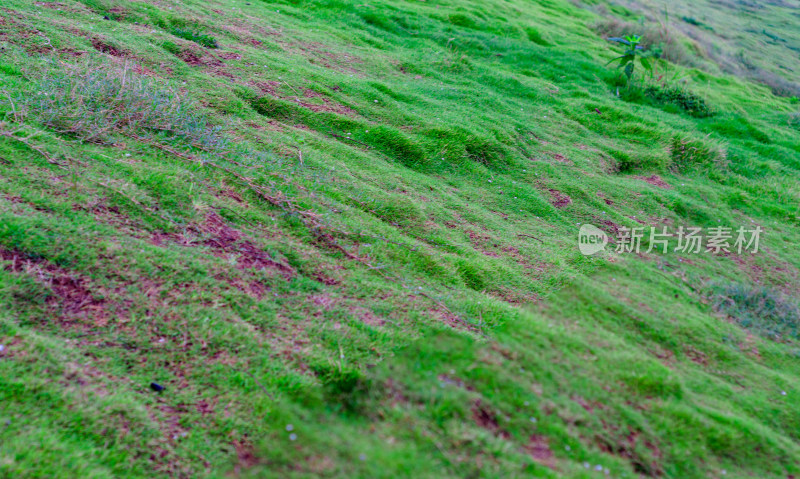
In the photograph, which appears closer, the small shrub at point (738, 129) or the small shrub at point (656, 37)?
the small shrub at point (738, 129)

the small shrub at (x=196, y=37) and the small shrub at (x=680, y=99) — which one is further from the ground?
the small shrub at (x=680, y=99)

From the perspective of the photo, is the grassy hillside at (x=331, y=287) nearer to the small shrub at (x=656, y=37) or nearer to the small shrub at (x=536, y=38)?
the small shrub at (x=536, y=38)

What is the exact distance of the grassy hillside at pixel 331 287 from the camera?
7.51ft

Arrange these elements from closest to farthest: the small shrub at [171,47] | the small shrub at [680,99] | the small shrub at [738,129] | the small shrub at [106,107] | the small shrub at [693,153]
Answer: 1. the small shrub at [106,107]
2. the small shrub at [171,47]
3. the small shrub at [693,153]
4. the small shrub at [738,129]
5. the small shrub at [680,99]

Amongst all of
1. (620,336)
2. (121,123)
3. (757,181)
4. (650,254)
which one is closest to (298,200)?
(121,123)

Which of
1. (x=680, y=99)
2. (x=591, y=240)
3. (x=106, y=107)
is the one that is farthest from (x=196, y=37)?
(x=680, y=99)

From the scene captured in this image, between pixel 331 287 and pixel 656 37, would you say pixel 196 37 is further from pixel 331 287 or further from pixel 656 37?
pixel 656 37

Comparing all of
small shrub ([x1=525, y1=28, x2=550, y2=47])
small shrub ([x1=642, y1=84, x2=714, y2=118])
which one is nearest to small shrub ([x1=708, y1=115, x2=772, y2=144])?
small shrub ([x1=642, y1=84, x2=714, y2=118])

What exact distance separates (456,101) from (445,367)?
6.27m

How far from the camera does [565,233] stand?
5469 mm

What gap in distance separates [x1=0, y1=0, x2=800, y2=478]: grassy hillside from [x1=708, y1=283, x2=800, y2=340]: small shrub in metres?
0.03

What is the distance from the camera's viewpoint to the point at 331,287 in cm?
344

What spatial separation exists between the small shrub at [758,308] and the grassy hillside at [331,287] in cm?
3

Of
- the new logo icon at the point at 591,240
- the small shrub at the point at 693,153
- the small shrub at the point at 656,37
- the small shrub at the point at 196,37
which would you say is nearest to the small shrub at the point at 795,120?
the small shrub at the point at 656,37
